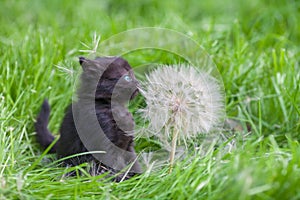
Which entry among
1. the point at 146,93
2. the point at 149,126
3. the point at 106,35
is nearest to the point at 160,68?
the point at 146,93

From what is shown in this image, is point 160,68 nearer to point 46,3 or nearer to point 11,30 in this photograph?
point 11,30

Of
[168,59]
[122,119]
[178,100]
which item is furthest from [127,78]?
[168,59]

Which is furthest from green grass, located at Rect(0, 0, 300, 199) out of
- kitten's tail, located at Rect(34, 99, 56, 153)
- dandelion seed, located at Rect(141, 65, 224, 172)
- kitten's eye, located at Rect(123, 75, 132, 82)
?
kitten's eye, located at Rect(123, 75, 132, 82)

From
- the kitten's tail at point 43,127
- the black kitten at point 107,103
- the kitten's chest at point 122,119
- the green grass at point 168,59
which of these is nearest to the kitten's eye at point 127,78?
the black kitten at point 107,103

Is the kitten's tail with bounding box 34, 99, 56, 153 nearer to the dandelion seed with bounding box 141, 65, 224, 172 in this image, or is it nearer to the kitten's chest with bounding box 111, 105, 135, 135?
the kitten's chest with bounding box 111, 105, 135, 135

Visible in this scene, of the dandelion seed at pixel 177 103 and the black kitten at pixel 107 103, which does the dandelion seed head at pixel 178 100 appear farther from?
the black kitten at pixel 107 103
